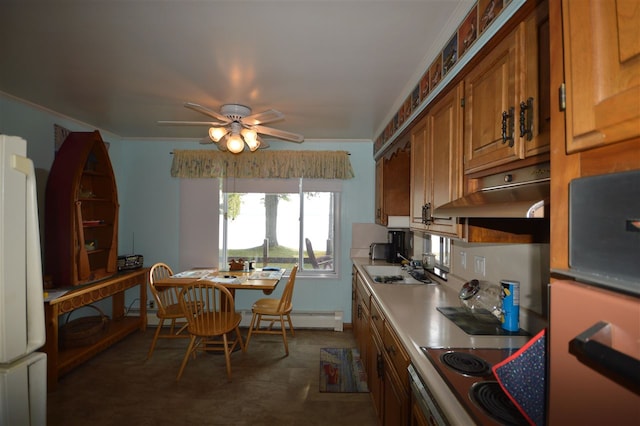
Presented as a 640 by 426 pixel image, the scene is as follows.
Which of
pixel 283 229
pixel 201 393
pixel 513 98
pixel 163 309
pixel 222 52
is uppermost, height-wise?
pixel 222 52

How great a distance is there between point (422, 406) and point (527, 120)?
3.52 ft

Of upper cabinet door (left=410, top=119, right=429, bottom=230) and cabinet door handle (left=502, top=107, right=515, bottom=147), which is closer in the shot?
cabinet door handle (left=502, top=107, right=515, bottom=147)

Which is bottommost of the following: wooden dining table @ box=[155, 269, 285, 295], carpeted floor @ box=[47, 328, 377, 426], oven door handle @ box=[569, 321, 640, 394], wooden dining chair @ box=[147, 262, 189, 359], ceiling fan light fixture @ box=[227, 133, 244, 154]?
carpeted floor @ box=[47, 328, 377, 426]

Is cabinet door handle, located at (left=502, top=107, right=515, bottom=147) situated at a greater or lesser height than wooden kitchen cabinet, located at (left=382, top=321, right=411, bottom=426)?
greater

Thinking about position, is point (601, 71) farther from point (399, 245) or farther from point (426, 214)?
point (399, 245)

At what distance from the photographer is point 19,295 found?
0.90m

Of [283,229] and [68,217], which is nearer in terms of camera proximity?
[68,217]

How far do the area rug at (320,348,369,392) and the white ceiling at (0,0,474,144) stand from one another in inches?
97.8

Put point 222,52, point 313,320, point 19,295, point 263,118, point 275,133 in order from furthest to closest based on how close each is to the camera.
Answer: point 313,320 < point 275,133 < point 263,118 < point 222,52 < point 19,295

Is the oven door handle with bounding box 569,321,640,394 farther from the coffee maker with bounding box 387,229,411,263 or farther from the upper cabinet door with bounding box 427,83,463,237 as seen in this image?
the coffee maker with bounding box 387,229,411,263

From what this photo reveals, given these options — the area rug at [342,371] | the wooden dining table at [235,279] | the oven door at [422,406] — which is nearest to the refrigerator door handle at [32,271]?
the oven door at [422,406]

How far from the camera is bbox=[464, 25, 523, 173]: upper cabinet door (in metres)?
1.04

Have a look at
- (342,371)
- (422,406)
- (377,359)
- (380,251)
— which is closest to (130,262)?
(342,371)

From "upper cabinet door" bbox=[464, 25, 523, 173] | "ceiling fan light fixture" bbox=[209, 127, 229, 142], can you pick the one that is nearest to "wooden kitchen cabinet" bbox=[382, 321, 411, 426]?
"upper cabinet door" bbox=[464, 25, 523, 173]
